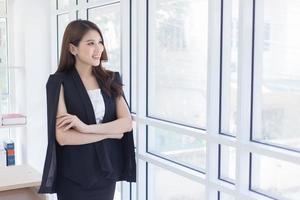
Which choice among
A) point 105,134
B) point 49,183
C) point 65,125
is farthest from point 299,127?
point 49,183

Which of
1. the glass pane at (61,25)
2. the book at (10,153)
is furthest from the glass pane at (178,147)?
the book at (10,153)

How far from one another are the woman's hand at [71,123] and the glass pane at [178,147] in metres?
0.56

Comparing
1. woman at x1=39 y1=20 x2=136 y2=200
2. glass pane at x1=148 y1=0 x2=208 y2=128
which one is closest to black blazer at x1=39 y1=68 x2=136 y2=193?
woman at x1=39 y1=20 x2=136 y2=200

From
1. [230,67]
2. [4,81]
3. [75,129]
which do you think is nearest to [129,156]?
[75,129]

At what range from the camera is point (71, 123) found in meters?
2.31

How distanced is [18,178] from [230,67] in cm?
135

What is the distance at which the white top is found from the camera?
243 centimetres

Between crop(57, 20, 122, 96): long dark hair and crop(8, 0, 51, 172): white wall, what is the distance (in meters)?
1.97

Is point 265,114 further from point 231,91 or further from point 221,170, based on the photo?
point 221,170

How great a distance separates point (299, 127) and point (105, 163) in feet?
3.53

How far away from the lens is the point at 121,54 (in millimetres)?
3021

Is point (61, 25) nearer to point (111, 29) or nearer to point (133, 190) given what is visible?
point (111, 29)

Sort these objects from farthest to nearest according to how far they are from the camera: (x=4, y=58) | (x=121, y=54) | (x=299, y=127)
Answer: (x=4, y=58) → (x=121, y=54) → (x=299, y=127)

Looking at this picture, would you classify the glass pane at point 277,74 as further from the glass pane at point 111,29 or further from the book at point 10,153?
the book at point 10,153
